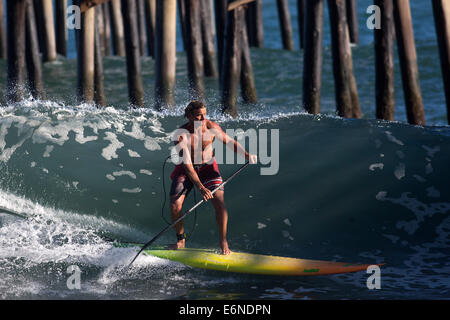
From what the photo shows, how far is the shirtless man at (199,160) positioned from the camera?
625 cm

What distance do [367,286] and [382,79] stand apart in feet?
15.2

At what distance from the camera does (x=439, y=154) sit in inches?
342

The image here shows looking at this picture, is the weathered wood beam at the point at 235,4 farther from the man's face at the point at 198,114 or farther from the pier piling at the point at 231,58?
the man's face at the point at 198,114

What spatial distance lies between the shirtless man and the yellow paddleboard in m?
0.16

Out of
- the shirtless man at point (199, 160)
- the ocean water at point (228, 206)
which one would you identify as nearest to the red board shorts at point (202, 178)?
the shirtless man at point (199, 160)

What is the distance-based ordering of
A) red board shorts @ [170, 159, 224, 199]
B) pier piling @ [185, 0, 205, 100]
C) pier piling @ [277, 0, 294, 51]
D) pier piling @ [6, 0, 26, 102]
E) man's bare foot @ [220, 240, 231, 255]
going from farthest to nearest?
pier piling @ [277, 0, 294, 51], pier piling @ [185, 0, 205, 100], pier piling @ [6, 0, 26, 102], man's bare foot @ [220, 240, 231, 255], red board shorts @ [170, 159, 224, 199]

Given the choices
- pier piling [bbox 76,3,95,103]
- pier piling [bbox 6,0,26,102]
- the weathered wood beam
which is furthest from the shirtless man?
pier piling [bbox 6,0,26,102]

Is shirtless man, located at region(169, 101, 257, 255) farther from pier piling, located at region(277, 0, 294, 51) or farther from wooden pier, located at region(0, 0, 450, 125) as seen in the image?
pier piling, located at region(277, 0, 294, 51)

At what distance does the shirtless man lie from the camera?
20.5 ft

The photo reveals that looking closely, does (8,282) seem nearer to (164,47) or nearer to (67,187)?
(67,187)

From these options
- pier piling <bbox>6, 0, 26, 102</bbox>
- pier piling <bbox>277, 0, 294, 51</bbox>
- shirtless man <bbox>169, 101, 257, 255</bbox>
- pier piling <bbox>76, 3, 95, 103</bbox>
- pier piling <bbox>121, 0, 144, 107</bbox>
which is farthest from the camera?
pier piling <bbox>277, 0, 294, 51</bbox>

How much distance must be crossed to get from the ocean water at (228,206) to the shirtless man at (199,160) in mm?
559

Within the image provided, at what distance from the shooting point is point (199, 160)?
6422mm

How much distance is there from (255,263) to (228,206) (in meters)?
1.64
